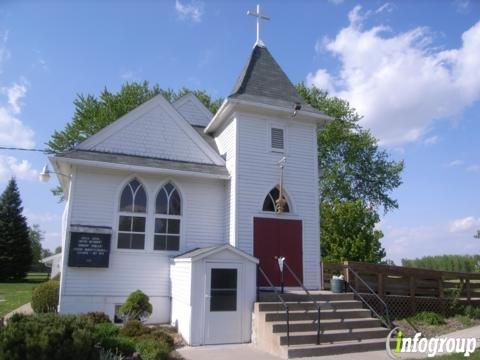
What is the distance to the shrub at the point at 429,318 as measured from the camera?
1249 centimetres

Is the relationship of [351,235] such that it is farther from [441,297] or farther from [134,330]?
[134,330]

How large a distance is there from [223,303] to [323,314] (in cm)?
267

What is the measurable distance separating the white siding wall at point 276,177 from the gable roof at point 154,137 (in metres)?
1.41

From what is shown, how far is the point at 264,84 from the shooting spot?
14.8m

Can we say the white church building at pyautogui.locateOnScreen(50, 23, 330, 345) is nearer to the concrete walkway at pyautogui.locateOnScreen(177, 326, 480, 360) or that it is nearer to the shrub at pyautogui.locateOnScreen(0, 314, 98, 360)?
the concrete walkway at pyautogui.locateOnScreen(177, 326, 480, 360)

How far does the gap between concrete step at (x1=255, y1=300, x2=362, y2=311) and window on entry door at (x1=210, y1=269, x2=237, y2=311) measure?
69 centimetres

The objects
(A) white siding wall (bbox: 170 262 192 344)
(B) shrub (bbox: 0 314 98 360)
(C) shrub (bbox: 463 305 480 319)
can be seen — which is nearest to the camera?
(B) shrub (bbox: 0 314 98 360)

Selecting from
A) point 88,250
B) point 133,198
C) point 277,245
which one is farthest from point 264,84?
point 88,250

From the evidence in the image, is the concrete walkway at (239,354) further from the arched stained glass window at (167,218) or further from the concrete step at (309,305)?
the arched stained glass window at (167,218)

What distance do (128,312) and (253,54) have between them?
35.5 ft

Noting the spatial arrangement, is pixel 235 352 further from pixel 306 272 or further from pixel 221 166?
pixel 221 166

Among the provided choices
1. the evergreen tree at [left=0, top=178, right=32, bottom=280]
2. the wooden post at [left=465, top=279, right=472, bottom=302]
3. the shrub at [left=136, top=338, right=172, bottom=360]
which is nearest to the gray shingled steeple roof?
the shrub at [left=136, top=338, right=172, bottom=360]

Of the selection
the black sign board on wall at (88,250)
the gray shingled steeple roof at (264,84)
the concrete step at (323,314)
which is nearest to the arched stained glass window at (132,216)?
the black sign board on wall at (88,250)

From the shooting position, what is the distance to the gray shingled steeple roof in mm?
13867
